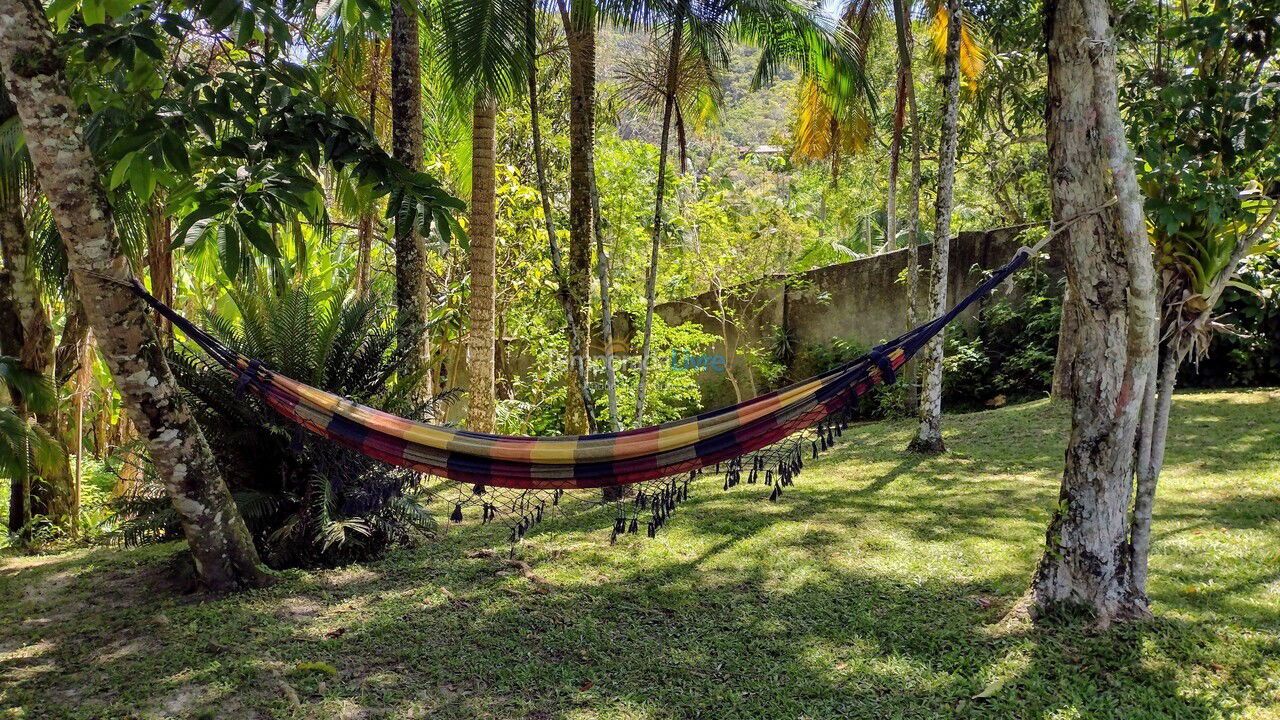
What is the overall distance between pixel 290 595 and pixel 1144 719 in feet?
9.05

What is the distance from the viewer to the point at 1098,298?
2.61m

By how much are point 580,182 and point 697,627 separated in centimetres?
258

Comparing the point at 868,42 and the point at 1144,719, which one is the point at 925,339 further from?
the point at 868,42

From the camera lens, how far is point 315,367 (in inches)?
145

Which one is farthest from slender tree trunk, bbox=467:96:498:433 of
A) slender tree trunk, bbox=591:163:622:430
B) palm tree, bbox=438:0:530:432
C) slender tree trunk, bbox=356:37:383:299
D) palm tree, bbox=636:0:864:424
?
slender tree trunk, bbox=356:37:383:299

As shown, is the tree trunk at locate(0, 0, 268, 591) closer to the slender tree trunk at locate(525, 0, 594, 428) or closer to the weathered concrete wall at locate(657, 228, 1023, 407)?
the slender tree trunk at locate(525, 0, 594, 428)

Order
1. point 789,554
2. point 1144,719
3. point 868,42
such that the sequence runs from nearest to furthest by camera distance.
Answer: point 1144,719 → point 789,554 → point 868,42

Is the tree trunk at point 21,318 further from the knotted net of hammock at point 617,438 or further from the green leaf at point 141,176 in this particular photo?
the green leaf at point 141,176

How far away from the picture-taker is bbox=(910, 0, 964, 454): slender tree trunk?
17.1 ft

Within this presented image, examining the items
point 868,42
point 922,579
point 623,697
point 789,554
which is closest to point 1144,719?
point 922,579

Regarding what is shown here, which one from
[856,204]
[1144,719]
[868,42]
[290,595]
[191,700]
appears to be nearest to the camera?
[1144,719]

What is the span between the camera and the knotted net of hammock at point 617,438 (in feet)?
9.43

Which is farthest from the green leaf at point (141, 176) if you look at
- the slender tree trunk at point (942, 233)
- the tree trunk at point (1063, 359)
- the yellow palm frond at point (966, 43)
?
the tree trunk at point (1063, 359)

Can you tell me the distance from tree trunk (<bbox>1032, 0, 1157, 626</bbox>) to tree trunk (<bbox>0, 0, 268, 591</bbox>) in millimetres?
2829
